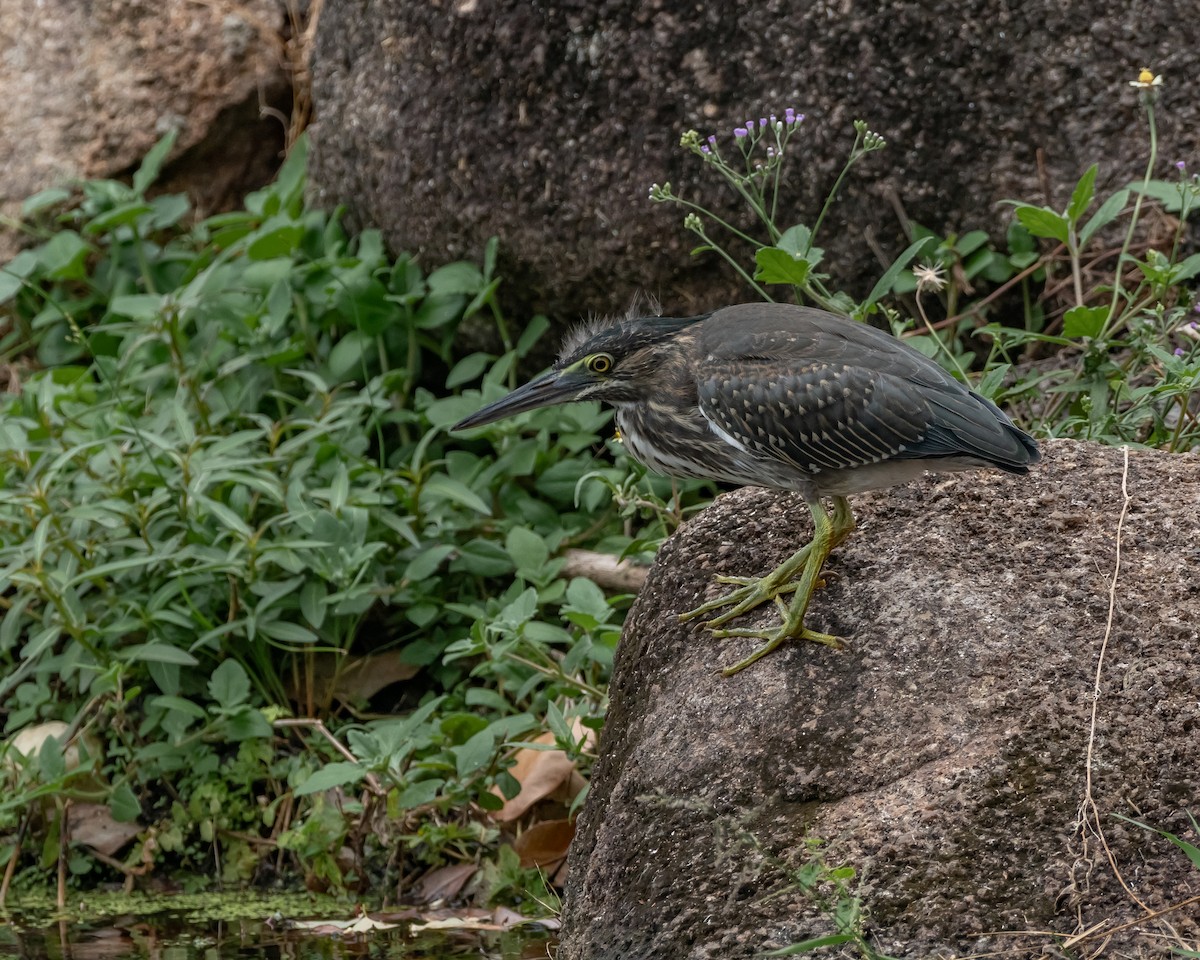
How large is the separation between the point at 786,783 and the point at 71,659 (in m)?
2.89

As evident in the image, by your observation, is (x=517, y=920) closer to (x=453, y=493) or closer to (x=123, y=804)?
(x=123, y=804)

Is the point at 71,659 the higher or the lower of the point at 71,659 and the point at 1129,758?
the lower

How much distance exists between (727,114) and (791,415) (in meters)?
2.24

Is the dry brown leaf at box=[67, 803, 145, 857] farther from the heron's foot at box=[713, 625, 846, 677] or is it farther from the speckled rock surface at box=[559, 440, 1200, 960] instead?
the heron's foot at box=[713, 625, 846, 677]

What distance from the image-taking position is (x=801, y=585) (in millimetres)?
3609

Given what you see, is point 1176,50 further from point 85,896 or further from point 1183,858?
point 85,896

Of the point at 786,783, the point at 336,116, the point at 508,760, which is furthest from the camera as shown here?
the point at 336,116

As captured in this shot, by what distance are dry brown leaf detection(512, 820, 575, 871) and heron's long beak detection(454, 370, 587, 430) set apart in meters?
1.27

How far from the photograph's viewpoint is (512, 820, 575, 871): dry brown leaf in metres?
4.64

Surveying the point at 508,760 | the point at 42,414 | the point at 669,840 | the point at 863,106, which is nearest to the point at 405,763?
the point at 508,760

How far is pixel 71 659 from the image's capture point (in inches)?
205

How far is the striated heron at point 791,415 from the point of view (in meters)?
3.66

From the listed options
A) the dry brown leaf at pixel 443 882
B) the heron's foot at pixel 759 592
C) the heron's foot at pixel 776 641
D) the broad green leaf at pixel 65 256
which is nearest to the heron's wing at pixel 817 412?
the heron's foot at pixel 759 592

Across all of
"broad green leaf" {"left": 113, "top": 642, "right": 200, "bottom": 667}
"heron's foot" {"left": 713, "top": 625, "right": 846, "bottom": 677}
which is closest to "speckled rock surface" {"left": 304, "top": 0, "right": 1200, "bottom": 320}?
"broad green leaf" {"left": 113, "top": 642, "right": 200, "bottom": 667}
